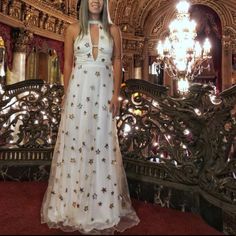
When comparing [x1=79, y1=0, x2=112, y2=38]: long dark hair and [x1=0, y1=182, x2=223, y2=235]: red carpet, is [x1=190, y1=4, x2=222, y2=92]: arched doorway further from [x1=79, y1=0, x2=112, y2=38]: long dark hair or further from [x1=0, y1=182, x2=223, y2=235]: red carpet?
[x1=79, y1=0, x2=112, y2=38]: long dark hair

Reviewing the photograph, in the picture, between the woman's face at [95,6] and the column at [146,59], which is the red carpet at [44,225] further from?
the column at [146,59]

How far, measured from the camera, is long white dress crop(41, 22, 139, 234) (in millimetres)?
2596

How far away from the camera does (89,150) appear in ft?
8.63

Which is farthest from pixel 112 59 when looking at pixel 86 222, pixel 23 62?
pixel 23 62

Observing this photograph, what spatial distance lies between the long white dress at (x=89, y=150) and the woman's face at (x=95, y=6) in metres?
0.13

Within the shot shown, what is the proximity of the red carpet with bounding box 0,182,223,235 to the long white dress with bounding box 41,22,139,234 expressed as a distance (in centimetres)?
21

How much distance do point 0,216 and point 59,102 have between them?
1607 mm

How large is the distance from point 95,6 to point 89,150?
1049mm

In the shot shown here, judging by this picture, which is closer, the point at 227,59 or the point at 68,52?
the point at 68,52

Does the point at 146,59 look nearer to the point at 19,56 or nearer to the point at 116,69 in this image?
the point at 19,56

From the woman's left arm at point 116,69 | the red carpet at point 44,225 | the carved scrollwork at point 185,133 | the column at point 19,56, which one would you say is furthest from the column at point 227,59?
the woman's left arm at point 116,69

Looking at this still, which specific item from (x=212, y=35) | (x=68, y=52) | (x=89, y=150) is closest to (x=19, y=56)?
(x=68, y=52)

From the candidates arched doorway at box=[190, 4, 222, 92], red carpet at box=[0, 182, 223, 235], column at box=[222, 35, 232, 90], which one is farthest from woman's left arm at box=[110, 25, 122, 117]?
arched doorway at box=[190, 4, 222, 92]

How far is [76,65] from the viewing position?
271cm
